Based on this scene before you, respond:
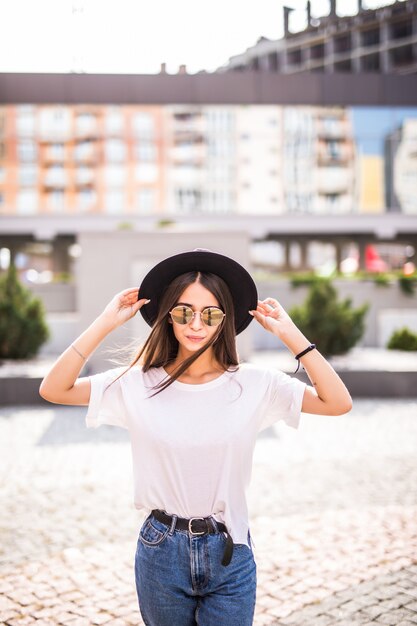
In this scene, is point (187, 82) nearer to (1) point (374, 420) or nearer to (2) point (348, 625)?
(1) point (374, 420)

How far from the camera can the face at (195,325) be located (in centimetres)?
225

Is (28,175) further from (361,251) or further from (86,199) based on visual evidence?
(361,251)

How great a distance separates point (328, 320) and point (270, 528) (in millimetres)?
8020

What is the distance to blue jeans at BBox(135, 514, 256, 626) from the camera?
207 cm

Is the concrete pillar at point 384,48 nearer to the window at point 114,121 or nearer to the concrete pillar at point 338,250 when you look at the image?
the concrete pillar at point 338,250

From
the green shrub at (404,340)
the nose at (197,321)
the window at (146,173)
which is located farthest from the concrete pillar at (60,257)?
the nose at (197,321)

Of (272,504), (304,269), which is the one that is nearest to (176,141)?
(304,269)

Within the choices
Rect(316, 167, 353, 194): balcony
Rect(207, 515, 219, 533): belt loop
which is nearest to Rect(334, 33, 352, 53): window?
Rect(316, 167, 353, 194): balcony

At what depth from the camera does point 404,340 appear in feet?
46.5

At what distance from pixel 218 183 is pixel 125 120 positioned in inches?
216

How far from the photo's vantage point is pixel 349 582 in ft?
13.5

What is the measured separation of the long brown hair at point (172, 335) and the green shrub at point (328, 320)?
34.2ft

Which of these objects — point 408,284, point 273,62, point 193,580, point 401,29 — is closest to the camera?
point 193,580

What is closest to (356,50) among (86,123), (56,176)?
(86,123)
